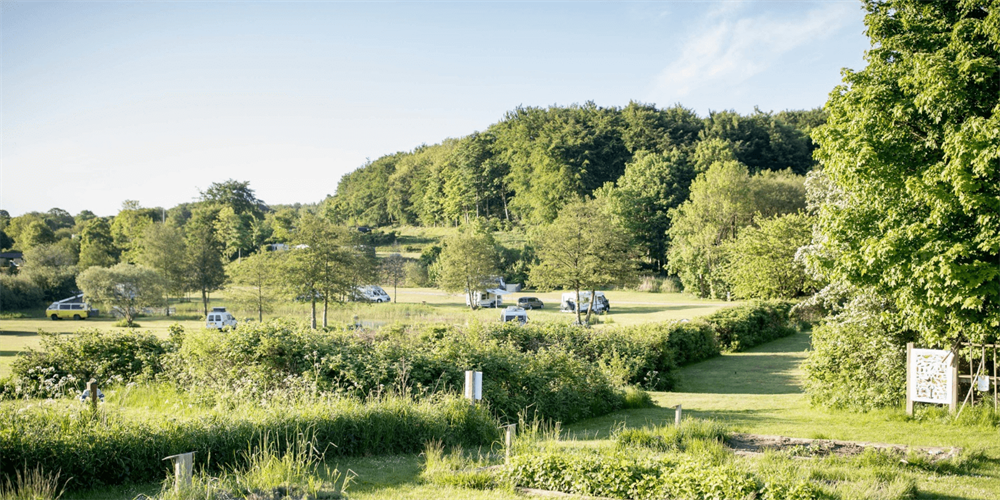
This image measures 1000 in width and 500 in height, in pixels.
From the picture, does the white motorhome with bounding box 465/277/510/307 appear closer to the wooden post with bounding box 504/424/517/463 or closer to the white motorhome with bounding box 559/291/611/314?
the white motorhome with bounding box 559/291/611/314

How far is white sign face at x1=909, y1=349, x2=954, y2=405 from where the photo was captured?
10391 mm

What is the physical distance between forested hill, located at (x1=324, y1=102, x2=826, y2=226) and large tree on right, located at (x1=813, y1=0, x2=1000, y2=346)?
55.0 m

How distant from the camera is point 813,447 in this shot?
7.58 m

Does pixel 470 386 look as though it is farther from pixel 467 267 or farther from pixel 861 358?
pixel 467 267

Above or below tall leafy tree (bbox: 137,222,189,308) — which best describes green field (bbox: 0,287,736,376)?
below

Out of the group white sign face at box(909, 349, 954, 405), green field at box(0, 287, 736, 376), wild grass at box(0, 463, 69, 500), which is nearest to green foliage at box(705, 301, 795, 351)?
green field at box(0, 287, 736, 376)

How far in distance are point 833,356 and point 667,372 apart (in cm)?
674

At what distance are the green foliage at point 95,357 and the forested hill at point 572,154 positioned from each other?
57.1 meters

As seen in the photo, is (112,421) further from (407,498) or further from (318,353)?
(318,353)

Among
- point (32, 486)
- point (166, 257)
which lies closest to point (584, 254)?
point (32, 486)

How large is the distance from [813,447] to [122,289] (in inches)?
1767

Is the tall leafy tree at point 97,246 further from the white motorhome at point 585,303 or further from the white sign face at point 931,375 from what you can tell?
the white sign face at point 931,375

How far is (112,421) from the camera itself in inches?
264

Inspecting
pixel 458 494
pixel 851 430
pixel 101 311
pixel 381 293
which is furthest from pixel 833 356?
pixel 101 311
